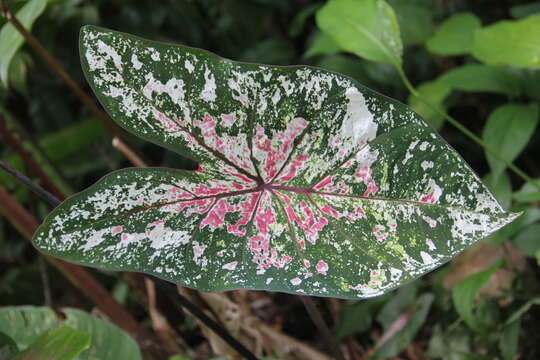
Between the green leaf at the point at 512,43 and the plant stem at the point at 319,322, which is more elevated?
the green leaf at the point at 512,43

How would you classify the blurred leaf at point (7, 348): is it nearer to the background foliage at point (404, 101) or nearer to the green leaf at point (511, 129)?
the background foliage at point (404, 101)

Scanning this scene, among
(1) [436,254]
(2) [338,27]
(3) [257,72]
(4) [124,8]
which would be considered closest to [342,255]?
(1) [436,254]

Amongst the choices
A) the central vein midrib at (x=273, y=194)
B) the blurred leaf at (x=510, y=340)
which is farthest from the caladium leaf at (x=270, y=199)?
the blurred leaf at (x=510, y=340)

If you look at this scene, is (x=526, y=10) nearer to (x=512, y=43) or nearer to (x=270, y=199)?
(x=512, y=43)

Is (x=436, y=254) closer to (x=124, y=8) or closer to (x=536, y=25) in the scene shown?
(x=536, y=25)

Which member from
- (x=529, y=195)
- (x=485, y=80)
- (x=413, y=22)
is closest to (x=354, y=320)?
(x=529, y=195)
